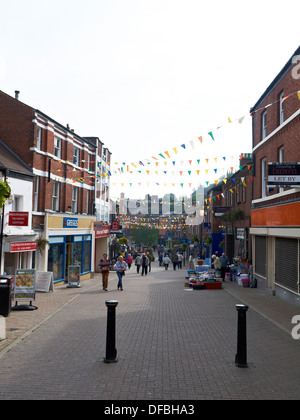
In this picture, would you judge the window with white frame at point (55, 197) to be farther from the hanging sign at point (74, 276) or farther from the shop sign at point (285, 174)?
the shop sign at point (285, 174)

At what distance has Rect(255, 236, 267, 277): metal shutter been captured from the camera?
17.5 meters

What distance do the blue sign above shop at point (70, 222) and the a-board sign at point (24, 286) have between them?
8275 millimetres

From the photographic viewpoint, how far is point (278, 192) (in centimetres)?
1572

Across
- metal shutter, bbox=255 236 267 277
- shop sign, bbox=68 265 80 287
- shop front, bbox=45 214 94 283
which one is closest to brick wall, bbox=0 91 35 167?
shop front, bbox=45 214 94 283

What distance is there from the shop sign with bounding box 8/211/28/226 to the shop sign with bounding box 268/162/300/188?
9.32 meters

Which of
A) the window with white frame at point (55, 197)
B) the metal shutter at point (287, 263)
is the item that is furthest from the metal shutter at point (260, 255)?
the window with white frame at point (55, 197)

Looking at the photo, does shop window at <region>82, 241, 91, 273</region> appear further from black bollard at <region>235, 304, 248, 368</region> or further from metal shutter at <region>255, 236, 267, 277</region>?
black bollard at <region>235, 304, 248, 368</region>

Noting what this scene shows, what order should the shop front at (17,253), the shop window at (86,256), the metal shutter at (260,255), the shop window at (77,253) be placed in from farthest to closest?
the shop window at (86,256) → the shop window at (77,253) → the metal shutter at (260,255) → the shop front at (17,253)

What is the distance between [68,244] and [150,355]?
50.5 feet

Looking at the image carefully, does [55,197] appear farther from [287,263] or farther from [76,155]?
[287,263]

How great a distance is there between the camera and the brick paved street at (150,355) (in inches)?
218

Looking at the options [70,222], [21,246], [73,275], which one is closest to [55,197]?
[70,222]

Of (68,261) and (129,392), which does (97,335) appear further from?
(68,261)
